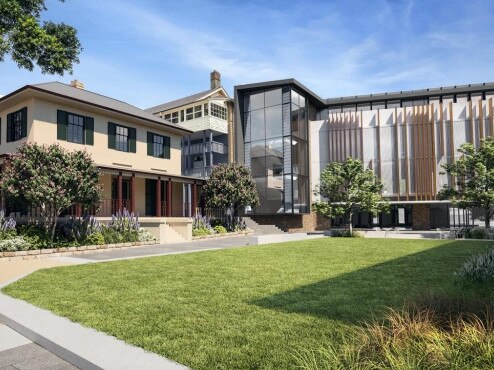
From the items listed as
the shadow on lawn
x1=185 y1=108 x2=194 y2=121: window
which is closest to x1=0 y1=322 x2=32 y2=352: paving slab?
the shadow on lawn

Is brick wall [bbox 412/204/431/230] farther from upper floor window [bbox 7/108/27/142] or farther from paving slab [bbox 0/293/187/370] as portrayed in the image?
paving slab [bbox 0/293/187/370]

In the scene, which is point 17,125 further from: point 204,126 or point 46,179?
point 204,126

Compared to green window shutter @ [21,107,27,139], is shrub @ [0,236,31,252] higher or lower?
lower

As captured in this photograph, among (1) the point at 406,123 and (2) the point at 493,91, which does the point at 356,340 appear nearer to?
(1) the point at 406,123

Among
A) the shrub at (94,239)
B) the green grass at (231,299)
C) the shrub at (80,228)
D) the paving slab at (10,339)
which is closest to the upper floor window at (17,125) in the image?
the shrub at (80,228)

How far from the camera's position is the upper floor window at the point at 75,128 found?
2119cm

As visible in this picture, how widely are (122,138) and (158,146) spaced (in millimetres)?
3128

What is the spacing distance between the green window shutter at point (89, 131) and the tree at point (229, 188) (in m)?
8.24

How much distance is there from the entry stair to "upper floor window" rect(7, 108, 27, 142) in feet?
54.6

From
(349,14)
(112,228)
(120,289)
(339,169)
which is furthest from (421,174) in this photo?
(120,289)

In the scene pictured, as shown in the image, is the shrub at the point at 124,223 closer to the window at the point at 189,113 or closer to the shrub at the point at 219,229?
the shrub at the point at 219,229

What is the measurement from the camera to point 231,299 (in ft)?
22.5

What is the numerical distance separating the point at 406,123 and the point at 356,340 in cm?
3417

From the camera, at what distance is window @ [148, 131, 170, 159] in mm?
26703
